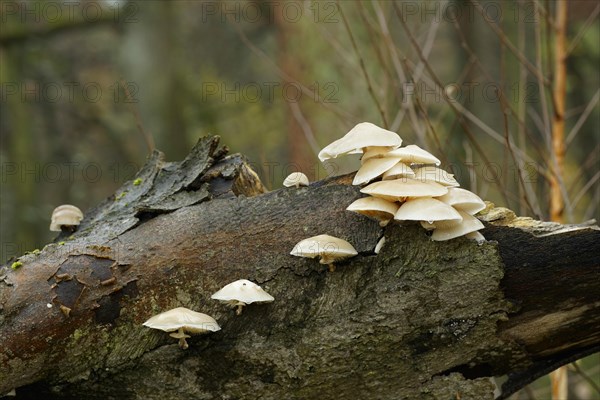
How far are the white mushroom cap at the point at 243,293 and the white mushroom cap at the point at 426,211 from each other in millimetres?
644

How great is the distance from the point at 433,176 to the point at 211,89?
949 cm

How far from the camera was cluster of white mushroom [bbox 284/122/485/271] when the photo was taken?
2.45 m

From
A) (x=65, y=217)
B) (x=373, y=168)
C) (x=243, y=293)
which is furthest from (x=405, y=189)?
(x=65, y=217)

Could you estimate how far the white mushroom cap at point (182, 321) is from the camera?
245 centimetres

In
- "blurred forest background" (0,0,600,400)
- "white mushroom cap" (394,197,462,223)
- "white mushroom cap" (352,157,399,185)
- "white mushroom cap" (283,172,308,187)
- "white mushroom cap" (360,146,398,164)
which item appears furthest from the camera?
"blurred forest background" (0,0,600,400)

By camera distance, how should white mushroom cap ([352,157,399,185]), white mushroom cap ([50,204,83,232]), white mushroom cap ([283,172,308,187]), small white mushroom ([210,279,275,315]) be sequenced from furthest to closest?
white mushroom cap ([50,204,83,232]), white mushroom cap ([283,172,308,187]), white mushroom cap ([352,157,399,185]), small white mushroom ([210,279,275,315])

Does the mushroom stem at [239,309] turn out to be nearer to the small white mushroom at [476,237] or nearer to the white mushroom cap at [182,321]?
the white mushroom cap at [182,321]

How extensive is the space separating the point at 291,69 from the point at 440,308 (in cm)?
974

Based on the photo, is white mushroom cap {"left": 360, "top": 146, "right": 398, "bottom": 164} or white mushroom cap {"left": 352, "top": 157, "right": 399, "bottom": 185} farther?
white mushroom cap {"left": 360, "top": 146, "right": 398, "bottom": 164}

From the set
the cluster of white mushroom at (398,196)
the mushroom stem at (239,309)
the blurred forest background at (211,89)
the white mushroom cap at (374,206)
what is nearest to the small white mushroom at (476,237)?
the cluster of white mushroom at (398,196)

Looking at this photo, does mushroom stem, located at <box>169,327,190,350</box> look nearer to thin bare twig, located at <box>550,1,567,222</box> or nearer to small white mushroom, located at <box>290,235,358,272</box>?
small white mushroom, located at <box>290,235,358,272</box>

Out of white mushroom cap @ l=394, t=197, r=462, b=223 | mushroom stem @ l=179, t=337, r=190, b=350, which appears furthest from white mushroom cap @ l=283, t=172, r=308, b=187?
mushroom stem @ l=179, t=337, r=190, b=350

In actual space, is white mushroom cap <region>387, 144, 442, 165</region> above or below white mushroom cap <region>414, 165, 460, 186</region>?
above

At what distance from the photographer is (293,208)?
289 centimetres
